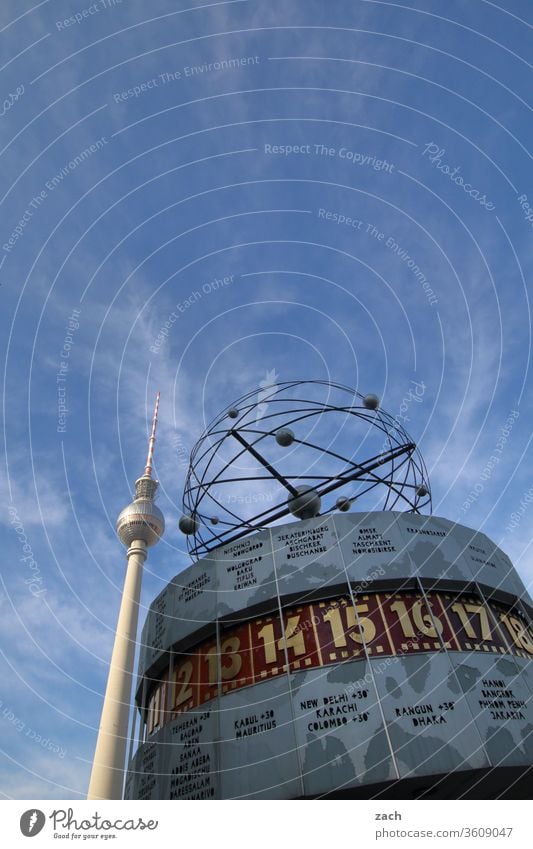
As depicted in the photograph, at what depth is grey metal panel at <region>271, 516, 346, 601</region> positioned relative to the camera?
56.3 ft

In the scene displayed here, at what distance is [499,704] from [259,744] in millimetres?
6982

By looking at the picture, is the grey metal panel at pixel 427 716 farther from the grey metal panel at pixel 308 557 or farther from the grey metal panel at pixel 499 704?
the grey metal panel at pixel 308 557

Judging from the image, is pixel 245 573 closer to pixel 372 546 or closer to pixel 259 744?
pixel 372 546

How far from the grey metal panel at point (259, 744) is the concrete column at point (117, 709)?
2247cm

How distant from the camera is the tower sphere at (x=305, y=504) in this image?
2116cm

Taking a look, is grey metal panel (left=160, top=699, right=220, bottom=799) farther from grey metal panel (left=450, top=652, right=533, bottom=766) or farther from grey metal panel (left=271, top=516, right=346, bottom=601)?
grey metal panel (left=450, top=652, right=533, bottom=766)

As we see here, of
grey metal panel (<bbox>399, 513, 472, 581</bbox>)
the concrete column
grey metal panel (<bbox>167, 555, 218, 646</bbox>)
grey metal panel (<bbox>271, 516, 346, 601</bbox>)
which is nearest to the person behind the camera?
grey metal panel (<bbox>271, 516, 346, 601</bbox>)

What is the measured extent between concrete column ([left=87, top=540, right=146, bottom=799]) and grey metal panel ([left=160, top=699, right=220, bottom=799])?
2007cm

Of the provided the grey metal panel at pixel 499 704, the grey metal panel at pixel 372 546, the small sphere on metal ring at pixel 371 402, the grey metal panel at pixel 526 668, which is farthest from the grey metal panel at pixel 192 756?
the small sphere on metal ring at pixel 371 402

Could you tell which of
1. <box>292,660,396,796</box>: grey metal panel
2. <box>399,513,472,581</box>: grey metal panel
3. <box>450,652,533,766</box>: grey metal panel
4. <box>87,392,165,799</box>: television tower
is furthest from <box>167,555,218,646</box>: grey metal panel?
<box>87,392,165,799</box>: television tower

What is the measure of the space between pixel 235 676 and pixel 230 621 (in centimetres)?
184

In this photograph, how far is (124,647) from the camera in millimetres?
43500

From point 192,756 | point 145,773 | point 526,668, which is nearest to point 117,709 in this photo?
point 145,773
